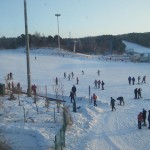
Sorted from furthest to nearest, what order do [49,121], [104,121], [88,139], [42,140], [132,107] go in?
[132,107] → [104,121] → [49,121] → [88,139] → [42,140]

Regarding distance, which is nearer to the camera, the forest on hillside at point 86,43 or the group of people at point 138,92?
the group of people at point 138,92

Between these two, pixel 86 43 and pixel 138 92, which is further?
pixel 86 43

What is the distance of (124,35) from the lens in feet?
617

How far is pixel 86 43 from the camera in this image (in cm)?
13175

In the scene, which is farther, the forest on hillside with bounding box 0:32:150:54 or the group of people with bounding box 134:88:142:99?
the forest on hillside with bounding box 0:32:150:54

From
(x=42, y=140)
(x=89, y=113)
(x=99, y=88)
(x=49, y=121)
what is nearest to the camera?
Answer: (x=42, y=140)

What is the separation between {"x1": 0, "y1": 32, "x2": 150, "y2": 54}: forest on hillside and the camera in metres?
104

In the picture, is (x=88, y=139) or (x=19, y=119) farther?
(x=19, y=119)

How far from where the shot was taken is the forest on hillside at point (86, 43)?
103650mm

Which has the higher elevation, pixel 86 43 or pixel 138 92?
pixel 86 43

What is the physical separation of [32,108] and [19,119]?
11.2 feet

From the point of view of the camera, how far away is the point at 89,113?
20.9 m

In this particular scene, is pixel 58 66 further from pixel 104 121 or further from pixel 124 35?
pixel 124 35

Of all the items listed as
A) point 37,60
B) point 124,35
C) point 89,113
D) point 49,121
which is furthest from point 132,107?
point 124,35
